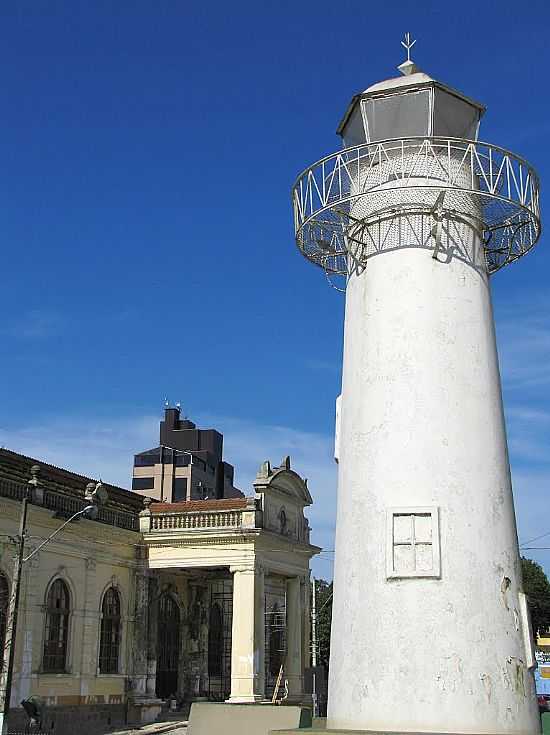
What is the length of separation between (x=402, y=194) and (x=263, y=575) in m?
22.4

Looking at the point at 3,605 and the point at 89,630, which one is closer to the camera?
the point at 3,605

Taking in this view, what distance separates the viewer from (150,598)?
32.5m

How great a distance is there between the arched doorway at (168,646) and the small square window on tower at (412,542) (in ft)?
84.1

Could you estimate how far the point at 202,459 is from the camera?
79.5 m

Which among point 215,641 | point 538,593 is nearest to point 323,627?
point 538,593

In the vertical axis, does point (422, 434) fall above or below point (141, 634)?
above

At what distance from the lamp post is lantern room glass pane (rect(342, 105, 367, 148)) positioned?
1094cm

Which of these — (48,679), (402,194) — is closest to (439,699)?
(402,194)

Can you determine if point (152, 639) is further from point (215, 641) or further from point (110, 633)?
point (215, 641)

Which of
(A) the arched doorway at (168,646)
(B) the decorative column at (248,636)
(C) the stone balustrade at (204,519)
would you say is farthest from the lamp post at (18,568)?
(A) the arched doorway at (168,646)

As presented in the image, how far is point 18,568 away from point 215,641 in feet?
59.4

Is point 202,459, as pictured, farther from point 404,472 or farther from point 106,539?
point 404,472

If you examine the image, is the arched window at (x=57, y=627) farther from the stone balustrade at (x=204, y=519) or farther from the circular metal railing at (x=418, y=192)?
the circular metal railing at (x=418, y=192)

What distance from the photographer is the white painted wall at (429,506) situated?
9.66 meters
